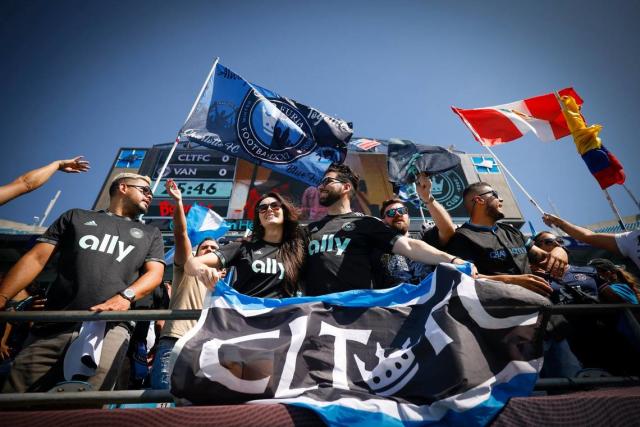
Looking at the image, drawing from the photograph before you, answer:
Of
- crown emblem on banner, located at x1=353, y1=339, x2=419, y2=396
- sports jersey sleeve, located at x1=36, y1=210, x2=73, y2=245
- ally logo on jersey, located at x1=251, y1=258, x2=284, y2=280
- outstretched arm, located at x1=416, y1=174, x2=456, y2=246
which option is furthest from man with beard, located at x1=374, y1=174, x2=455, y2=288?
sports jersey sleeve, located at x1=36, y1=210, x2=73, y2=245

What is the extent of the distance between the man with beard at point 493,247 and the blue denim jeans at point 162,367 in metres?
2.79

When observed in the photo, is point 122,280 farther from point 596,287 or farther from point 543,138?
point 543,138

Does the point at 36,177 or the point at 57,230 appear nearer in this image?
the point at 57,230

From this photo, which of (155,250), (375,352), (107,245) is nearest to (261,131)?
(155,250)

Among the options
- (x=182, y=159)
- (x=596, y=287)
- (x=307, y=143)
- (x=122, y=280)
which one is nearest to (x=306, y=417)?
(x=122, y=280)

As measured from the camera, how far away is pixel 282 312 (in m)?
1.98

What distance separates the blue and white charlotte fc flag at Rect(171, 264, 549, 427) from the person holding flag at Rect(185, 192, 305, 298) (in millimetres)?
301

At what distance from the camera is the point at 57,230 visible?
2.59m

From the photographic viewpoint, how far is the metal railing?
1640mm

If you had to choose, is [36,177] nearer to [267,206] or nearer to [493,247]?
[267,206]

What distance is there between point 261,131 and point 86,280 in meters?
3.58

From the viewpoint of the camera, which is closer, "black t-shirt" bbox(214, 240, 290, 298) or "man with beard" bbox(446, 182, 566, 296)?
"black t-shirt" bbox(214, 240, 290, 298)

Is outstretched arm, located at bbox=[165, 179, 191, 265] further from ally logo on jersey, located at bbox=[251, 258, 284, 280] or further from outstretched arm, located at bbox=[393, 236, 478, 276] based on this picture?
outstretched arm, located at bbox=[393, 236, 478, 276]

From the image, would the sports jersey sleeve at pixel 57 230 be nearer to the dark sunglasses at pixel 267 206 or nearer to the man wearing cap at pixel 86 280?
the man wearing cap at pixel 86 280
